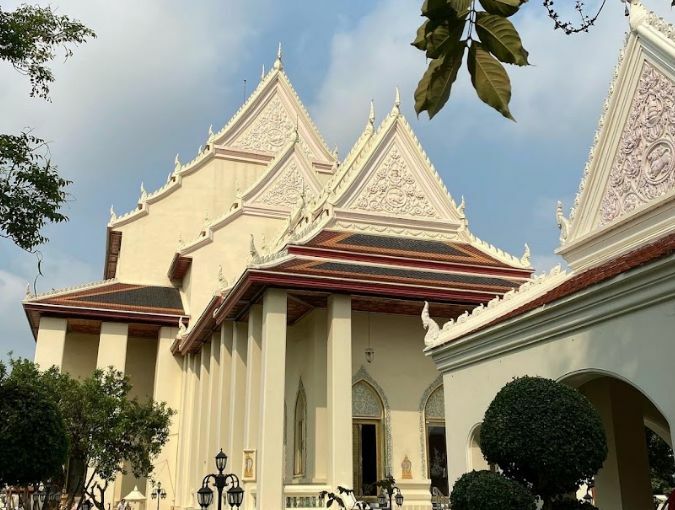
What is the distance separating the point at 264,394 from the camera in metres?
12.9

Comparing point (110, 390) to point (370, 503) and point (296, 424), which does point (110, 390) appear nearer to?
point (296, 424)

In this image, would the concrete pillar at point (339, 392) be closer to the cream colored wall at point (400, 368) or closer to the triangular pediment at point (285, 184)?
the cream colored wall at point (400, 368)

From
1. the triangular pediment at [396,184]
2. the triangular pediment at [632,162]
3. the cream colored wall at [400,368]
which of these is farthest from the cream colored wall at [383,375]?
the triangular pediment at [632,162]

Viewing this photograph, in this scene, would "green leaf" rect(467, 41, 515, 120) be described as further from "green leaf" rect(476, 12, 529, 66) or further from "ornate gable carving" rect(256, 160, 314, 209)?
"ornate gable carving" rect(256, 160, 314, 209)

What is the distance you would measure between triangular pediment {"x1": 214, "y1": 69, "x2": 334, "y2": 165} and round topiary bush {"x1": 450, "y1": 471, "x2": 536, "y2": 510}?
21.6 meters

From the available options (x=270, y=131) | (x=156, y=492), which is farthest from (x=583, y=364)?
(x=270, y=131)

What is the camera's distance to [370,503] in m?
13.8

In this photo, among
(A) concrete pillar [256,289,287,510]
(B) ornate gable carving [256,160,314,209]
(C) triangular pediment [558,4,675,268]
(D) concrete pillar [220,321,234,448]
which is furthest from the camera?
(B) ornate gable carving [256,160,314,209]

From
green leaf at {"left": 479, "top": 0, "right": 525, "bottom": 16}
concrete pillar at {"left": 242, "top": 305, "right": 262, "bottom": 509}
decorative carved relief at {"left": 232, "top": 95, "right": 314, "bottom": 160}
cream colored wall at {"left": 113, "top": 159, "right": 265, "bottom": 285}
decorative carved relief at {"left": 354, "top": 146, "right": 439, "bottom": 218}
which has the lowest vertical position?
green leaf at {"left": 479, "top": 0, "right": 525, "bottom": 16}

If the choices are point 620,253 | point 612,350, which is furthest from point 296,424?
point 612,350

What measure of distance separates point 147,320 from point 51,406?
12.8 m

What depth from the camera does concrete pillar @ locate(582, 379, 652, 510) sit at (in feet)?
25.9

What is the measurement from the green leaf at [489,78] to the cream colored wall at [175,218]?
76.5 feet

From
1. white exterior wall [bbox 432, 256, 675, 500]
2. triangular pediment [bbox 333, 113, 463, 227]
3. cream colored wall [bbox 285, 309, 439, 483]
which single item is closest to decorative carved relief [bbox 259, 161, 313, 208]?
triangular pediment [bbox 333, 113, 463, 227]
